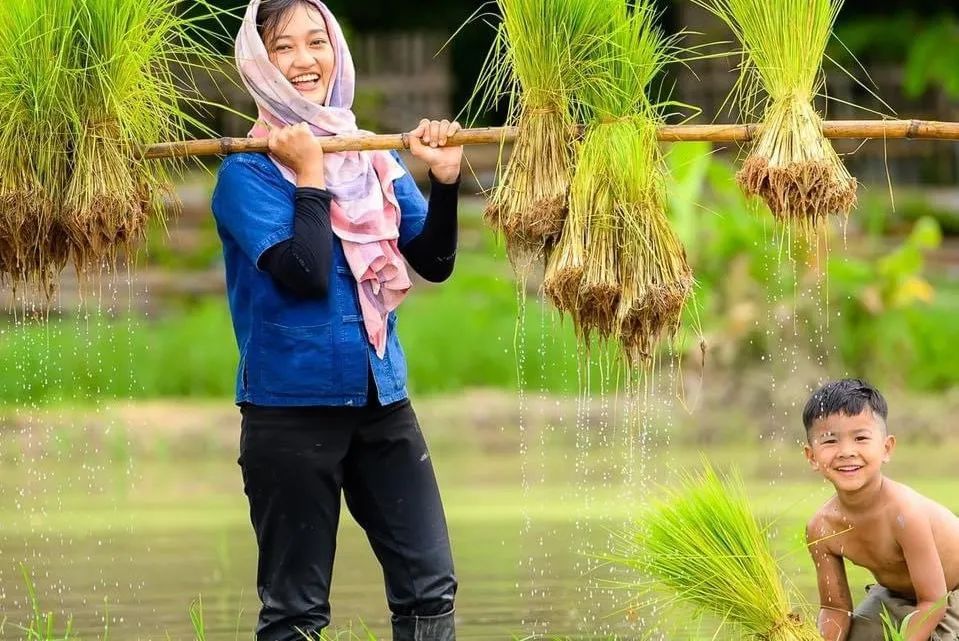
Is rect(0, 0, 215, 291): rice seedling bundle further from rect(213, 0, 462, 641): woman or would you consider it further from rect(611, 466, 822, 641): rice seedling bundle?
rect(611, 466, 822, 641): rice seedling bundle

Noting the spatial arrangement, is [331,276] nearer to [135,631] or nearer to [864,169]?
[135,631]

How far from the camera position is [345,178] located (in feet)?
14.4

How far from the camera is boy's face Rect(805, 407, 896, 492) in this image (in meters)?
4.23

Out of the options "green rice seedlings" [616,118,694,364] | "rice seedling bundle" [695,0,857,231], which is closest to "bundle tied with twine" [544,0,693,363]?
"green rice seedlings" [616,118,694,364]

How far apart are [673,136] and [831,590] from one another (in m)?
1.15

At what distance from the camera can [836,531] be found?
14.3 feet

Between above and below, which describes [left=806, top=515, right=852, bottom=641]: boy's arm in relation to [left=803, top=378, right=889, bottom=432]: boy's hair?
below

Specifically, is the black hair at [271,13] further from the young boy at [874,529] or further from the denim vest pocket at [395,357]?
the young boy at [874,529]

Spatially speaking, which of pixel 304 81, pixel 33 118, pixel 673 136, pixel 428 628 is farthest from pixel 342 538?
pixel 673 136

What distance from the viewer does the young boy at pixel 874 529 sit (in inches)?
165

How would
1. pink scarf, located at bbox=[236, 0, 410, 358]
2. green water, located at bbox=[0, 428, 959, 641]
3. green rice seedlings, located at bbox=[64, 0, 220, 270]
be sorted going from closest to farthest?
pink scarf, located at bbox=[236, 0, 410, 358] < green rice seedlings, located at bbox=[64, 0, 220, 270] < green water, located at bbox=[0, 428, 959, 641]

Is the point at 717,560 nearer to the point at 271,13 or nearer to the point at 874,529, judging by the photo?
the point at 874,529

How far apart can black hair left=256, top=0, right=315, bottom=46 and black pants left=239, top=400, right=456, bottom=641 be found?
3.01ft

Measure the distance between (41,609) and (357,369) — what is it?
2317mm
